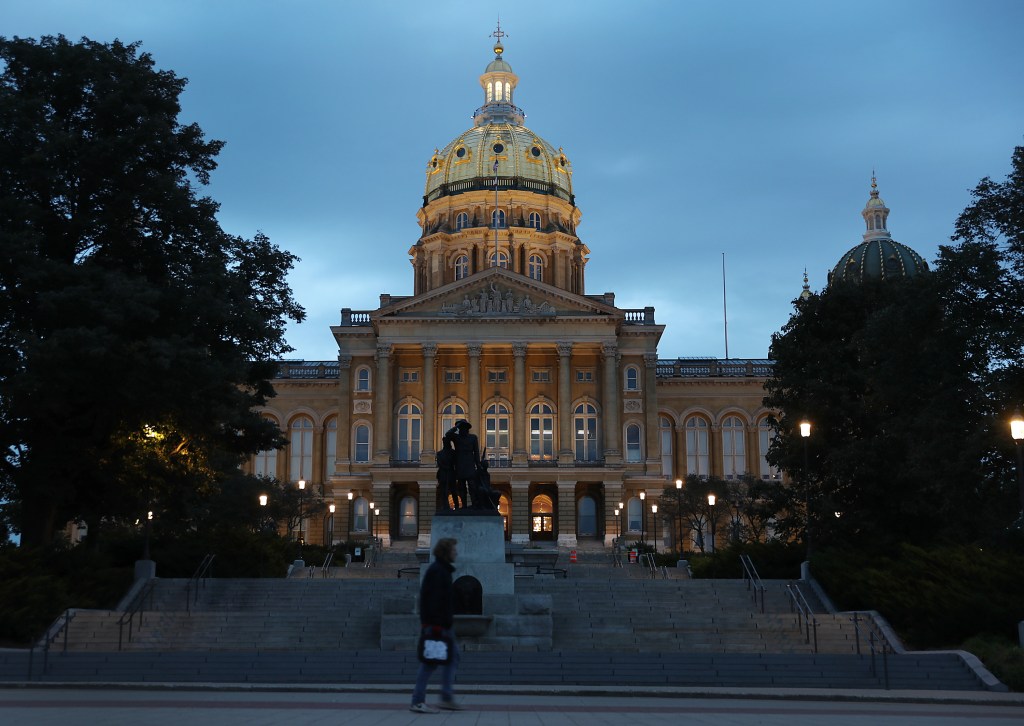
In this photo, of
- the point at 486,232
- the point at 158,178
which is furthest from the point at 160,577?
the point at 486,232

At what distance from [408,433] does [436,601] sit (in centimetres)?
6461

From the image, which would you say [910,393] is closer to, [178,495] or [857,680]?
[857,680]

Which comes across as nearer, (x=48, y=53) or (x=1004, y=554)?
(x=1004, y=554)

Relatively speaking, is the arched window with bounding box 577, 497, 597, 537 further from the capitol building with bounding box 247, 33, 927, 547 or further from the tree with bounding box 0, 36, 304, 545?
the tree with bounding box 0, 36, 304, 545

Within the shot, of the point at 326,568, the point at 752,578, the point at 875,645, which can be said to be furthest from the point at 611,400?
the point at 875,645

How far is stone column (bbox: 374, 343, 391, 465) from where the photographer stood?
7656 cm

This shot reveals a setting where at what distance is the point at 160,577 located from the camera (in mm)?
35531

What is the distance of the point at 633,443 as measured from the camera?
79.4 m

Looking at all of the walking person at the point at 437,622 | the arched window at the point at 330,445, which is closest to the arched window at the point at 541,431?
the arched window at the point at 330,445

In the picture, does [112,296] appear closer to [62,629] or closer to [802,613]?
[62,629]

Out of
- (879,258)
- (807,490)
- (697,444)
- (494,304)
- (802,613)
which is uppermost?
(879,258)

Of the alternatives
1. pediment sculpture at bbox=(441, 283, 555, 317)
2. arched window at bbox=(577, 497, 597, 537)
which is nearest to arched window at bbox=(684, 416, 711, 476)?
arched window at bbox=(577, 497, 597, 537)

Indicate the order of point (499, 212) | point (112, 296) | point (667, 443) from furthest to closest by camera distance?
point (499, 212), point (667, 443), point (112, 296)

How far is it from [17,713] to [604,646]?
15.3 metres
